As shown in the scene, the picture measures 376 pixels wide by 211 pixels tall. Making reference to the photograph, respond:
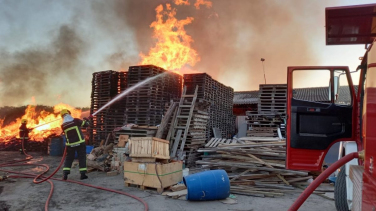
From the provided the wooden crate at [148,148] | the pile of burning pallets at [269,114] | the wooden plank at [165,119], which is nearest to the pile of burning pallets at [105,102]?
the wooden plank at [165,119]

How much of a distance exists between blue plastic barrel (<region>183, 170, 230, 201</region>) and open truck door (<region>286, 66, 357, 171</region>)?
2.09 metres

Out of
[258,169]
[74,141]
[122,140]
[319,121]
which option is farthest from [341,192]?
[122,140]

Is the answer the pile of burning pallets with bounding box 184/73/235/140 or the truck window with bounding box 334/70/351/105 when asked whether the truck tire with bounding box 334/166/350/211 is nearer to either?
the truck window with bounding box 334/70/351/105

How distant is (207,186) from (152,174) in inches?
62.1

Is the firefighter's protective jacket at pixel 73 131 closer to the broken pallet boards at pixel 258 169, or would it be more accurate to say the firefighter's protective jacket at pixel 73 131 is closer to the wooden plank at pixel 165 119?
the wooden plank at pixel 165 119

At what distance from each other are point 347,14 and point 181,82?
34.8ft

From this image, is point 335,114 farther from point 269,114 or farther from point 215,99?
point 215,99

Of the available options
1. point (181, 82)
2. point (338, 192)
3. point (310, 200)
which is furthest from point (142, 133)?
point (338, 192)

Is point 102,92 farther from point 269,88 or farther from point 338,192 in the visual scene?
point 338,192

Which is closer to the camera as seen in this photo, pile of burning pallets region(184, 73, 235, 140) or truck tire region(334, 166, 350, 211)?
truck tire region(334, 166, 350, 211)

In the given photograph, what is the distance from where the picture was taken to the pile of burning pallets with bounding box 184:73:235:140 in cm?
1288

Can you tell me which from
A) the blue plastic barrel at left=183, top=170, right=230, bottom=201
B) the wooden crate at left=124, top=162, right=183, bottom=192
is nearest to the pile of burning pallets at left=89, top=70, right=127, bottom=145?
the wooden crate at left=124, top=162, right=183, bottom=192

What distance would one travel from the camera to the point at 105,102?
1330 cm

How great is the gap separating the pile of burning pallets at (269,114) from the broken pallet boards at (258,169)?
3.85 metres
